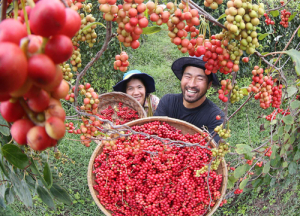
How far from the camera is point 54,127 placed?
13.0 inches

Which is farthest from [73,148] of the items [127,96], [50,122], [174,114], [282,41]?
[282,41]

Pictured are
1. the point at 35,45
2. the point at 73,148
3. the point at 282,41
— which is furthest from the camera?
the point at 282,41

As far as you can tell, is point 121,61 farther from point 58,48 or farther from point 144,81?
point 144,81

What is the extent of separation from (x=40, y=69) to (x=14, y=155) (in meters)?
0.69

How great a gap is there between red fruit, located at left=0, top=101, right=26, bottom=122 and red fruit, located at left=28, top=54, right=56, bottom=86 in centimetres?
7

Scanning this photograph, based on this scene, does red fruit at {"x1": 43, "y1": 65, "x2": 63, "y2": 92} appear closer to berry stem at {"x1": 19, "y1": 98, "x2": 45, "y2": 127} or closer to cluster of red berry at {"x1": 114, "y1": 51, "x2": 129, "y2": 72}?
berry stem at {"x1": 19, "y1": 98, "x2": 45, "y2": 127}

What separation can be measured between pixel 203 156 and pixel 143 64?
12.4 ft

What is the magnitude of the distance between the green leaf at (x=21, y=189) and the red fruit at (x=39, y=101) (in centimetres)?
94

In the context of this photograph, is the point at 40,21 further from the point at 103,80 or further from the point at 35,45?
the point at 103,80

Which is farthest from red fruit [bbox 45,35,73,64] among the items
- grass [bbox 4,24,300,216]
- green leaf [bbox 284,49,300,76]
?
grass [bbox 4,24,300,216]

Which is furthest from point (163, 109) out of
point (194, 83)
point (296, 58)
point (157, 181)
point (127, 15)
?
point (127, 15)

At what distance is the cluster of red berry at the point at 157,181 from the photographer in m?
1.75

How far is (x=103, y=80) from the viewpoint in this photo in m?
3.94

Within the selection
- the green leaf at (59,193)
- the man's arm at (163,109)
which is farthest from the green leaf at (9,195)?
the man's arm at (163,109)
